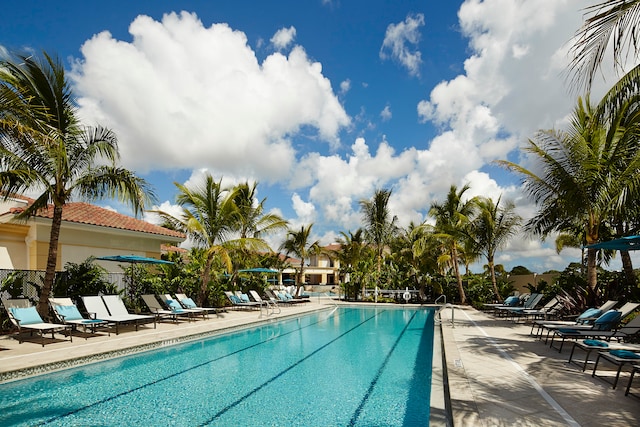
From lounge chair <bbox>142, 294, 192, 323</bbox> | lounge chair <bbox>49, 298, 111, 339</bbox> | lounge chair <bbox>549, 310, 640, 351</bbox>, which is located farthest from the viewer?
lounge chair <bbox>142, 294, 192, 323</bbox>

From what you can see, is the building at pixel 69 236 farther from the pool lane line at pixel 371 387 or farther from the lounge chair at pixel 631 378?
the lounge chair at pixel 631 378

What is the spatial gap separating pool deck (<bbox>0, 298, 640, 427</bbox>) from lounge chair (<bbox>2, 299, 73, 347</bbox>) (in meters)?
0.34

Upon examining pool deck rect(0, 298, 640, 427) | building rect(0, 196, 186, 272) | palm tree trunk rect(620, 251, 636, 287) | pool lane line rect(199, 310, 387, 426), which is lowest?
pool lane line rect(199, 310, 387, 426)

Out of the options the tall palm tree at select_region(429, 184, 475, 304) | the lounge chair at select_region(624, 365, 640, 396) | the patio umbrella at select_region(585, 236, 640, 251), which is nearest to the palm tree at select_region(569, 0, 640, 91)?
the lounge chair at select_region(624, 365, 640, 396)

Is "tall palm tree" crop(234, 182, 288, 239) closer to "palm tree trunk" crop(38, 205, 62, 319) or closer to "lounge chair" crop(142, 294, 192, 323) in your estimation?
"lounge chair" crop(142, 294, 192, 323)

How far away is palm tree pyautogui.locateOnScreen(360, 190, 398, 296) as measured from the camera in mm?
25531

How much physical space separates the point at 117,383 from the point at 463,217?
17020mm

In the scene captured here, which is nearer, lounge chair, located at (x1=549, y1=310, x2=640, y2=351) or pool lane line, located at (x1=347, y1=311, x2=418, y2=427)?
pool lane line, located at (x1=347, y1=311, x2=418, y2=427)

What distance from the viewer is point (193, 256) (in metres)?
19.0

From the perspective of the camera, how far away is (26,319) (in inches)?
349

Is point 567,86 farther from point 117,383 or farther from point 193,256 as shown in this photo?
point 193,256

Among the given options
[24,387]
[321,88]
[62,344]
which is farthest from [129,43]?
[24,387]

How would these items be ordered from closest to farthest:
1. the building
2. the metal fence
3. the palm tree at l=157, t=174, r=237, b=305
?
the metal fence, the building, the palm tree at l=157, t=174, r=237, b=305

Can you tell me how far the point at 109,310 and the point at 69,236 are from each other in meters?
4.62
